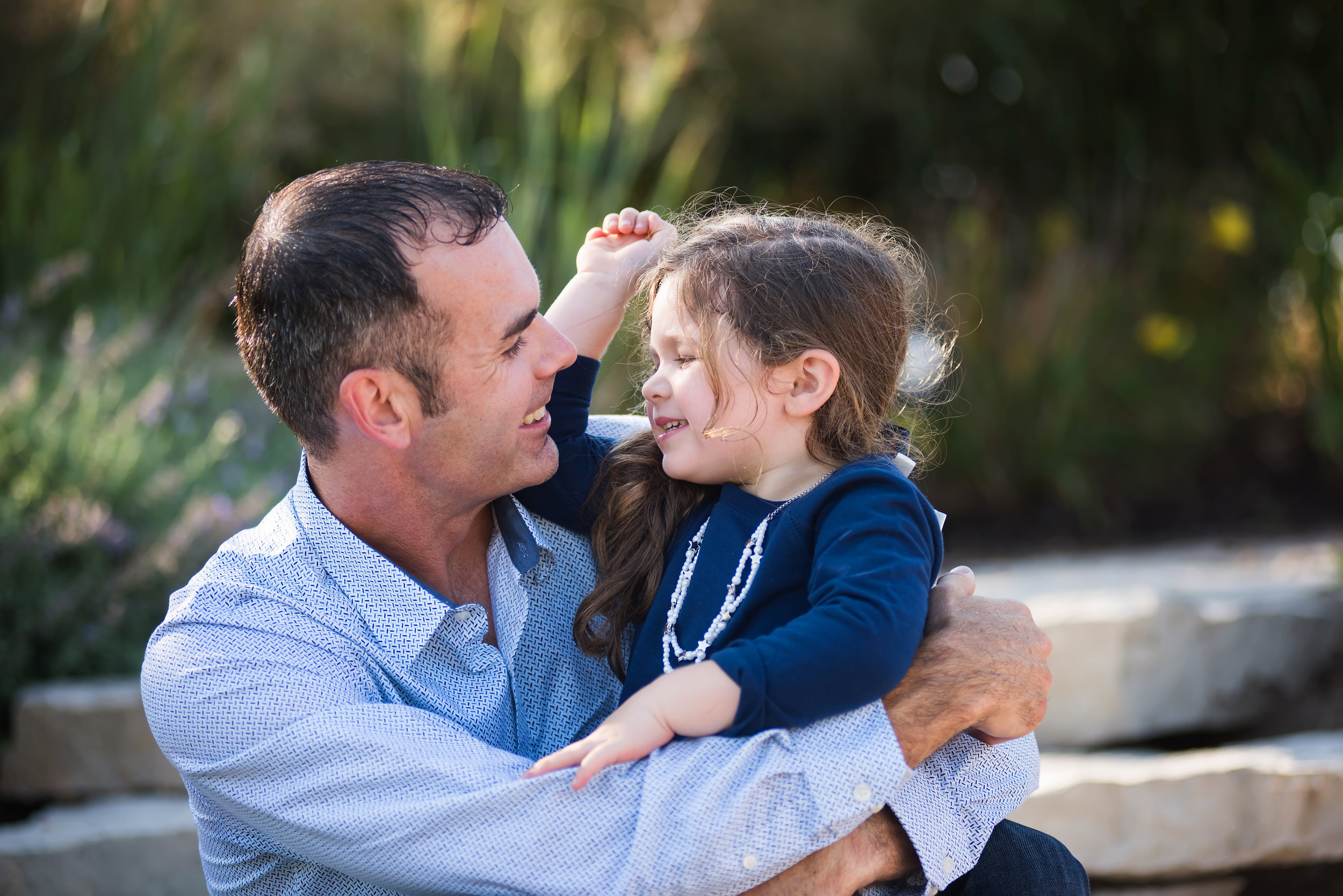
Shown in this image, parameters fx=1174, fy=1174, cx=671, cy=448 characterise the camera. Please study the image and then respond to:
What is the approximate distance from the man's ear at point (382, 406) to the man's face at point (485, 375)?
0.09ft

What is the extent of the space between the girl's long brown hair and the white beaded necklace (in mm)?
68

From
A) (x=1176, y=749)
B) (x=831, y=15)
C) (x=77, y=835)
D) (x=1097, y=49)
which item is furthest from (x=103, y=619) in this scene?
(x=1097, y=49)

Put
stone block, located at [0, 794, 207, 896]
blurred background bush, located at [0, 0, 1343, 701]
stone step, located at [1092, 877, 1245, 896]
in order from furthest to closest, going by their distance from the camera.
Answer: blurred background bush, located at [0, 0, 1343, 701] → stone step, located at [1092, 877, 1245, 896] → stone block, located at [0, 794, 207, 896]

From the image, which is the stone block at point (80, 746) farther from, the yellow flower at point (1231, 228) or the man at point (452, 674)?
the yellow flower at point (1231, 228)

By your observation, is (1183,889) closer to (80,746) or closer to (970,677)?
(970,677)

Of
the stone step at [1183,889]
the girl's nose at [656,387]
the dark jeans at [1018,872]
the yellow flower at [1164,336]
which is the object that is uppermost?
the girl's nose at [656,387]

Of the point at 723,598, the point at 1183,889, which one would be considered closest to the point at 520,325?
the point at 723,598

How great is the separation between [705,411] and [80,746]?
2247 mm

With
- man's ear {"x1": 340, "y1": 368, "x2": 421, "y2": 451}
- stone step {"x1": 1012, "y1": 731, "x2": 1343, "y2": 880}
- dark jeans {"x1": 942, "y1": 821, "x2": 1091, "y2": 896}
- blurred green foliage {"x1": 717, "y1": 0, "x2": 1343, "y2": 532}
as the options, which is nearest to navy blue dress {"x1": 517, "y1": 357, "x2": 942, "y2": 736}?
man's ear {"x1": 340, "y1": 368, "x2": 421, "y2": 451}

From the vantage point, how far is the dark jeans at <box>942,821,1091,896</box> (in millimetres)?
1766

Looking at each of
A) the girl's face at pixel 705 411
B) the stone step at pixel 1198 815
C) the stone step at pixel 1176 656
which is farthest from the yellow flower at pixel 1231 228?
the girl's face at pixel 705 411

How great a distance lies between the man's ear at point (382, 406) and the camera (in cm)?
172

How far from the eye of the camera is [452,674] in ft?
5.66

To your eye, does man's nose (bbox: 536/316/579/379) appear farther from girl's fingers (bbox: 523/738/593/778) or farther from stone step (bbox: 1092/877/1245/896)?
stone step (bbox: 1092/877/1245/896)
